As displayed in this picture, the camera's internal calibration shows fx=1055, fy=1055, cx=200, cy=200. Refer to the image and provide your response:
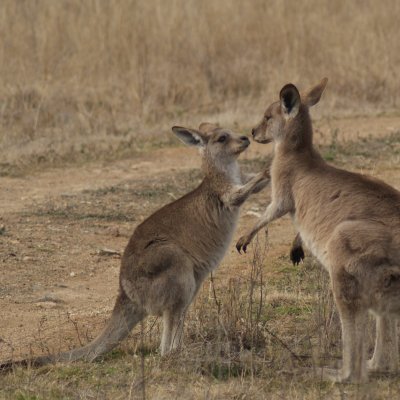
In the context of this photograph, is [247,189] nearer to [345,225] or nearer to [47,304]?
[345,225]

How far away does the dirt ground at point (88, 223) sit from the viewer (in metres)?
7.09

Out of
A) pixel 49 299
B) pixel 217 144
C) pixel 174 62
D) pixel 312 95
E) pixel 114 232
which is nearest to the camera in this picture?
pixel 312 95

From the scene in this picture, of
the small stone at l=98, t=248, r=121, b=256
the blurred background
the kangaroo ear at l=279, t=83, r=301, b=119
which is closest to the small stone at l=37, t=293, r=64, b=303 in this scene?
the small stone at l=98, t=248, r=121, b=256

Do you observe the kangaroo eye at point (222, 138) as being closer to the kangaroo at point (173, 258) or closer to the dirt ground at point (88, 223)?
the kangaroo at point (173, 258)

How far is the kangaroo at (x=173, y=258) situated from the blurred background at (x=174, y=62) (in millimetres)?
5904

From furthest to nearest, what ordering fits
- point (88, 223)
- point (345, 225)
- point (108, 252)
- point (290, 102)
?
point (88, 223), point (108, 252), point (290, 102), point (345, 225)

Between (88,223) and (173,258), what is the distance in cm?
355

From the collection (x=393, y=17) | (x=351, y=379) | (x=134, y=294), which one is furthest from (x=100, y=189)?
(x=393, y=17)

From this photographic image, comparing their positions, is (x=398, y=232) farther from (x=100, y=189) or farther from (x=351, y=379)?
(x=100, y=189)

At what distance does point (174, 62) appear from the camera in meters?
15.0

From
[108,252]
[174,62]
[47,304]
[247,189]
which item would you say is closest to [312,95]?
[247,189]

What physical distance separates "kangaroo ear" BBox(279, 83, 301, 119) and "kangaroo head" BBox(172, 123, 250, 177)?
34.8 inches

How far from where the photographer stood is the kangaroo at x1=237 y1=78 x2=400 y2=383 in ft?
16.9

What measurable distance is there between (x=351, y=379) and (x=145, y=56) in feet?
33.6
